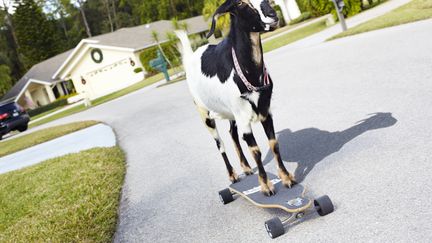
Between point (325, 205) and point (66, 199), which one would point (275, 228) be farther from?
point (66, 199)

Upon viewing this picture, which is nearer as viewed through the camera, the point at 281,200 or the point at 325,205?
the point at 325,205

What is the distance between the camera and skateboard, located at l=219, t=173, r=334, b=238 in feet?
14.3

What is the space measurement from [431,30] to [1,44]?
83617mm

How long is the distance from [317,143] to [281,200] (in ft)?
7.33

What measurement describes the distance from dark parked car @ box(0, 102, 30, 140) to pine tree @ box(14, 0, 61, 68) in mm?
48780

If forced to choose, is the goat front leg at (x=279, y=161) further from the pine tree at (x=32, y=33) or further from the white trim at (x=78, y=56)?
the pine tree at (x=32, y=33)

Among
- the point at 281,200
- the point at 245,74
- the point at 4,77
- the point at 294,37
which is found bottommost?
the point at 281,200

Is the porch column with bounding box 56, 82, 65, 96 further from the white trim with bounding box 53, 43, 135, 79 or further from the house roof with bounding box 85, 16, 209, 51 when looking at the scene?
the house roof with bounding box 85, 16, 209, 51

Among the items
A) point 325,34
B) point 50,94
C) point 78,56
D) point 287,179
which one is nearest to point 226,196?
point 287,179

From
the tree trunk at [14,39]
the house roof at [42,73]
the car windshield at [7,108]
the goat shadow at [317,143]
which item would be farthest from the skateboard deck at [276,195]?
the tree trunk at [14,39]

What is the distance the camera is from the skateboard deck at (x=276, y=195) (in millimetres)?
4473

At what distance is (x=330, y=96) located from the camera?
935 cm

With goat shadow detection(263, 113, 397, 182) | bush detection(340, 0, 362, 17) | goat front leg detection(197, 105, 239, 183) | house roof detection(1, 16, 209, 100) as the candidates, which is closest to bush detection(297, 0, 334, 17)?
bush detection(340, 0, 362, 17)

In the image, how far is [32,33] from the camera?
2904 inches
